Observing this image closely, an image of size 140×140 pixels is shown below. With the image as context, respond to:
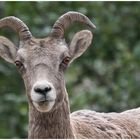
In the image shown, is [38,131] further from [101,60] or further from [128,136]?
[101,60]

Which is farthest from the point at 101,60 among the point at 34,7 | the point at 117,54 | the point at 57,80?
the point at 57,80

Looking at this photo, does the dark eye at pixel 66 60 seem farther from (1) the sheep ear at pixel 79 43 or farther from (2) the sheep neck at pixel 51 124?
(2) the sheep neck at pixel 51 124

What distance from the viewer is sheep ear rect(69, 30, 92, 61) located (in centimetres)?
1239

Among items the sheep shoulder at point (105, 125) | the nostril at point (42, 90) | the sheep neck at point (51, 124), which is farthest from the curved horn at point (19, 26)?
the sheep shoulder at point (105, 125)

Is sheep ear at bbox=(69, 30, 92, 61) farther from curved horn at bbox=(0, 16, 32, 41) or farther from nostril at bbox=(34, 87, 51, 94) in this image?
nostril at bbox=(34, 87, 51, 94)

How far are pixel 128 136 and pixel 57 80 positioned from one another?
1.85 m

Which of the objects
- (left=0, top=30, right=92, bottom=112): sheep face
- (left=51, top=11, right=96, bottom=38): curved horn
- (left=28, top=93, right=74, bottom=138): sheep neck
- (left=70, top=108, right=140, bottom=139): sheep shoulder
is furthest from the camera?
(left=70, top=108, right=140, bottom=139): sheep shoulder

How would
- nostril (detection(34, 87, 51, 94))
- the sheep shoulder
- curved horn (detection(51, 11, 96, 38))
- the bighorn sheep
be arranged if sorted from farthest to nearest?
1. the sheep shoulder
2. curved horn (detection(51, 11, 96, 38))
3. the bighorn sheep
4. nostril (detection(34, 87, 51, 94))

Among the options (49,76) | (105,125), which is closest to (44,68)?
(49,76)

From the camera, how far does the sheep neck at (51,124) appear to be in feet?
38.8

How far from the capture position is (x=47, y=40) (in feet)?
39.2

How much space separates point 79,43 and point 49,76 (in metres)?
1.23

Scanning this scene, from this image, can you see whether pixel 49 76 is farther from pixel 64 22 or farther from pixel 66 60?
pixel 64 22

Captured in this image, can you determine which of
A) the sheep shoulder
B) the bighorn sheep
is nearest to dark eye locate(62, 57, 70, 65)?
the bighorn sheep
